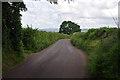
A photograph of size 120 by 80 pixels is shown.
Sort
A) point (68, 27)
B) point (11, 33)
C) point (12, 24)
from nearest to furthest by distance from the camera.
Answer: point (12, 24) → point (11, 33) → point (68, 27)

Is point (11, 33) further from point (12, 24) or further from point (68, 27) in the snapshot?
point (68, 27)

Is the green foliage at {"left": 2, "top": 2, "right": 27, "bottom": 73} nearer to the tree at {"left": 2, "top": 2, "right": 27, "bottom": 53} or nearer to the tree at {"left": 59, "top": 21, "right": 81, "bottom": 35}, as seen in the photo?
the tree at {"left": 2, "top": 2, "right": 27, "bottom": 53}

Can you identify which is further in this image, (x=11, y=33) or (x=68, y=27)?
(x=68, y=27)

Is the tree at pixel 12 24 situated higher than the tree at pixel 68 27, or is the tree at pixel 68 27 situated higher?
the tree at pixel 68 27

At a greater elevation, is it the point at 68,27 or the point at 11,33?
the point at 68,27

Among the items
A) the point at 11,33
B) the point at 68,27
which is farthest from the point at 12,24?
the point at 68,27

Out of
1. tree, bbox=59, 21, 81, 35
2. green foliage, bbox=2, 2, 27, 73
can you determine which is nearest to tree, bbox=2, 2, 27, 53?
green foliage, bbox=2, 2, 27, 73

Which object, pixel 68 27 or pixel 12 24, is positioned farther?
pixel 68 27

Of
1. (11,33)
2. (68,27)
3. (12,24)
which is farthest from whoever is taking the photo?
(68,27)

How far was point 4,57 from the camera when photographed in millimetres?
22688

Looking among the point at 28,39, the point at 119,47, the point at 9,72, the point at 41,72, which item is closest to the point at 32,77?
the point at 41,72

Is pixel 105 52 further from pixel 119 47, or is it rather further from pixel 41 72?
pixel 41 72

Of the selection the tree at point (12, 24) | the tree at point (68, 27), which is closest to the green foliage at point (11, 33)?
the tree at point (12, 24)

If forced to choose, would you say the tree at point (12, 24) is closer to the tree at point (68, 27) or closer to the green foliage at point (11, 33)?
the green foliage at point (11, 33)
